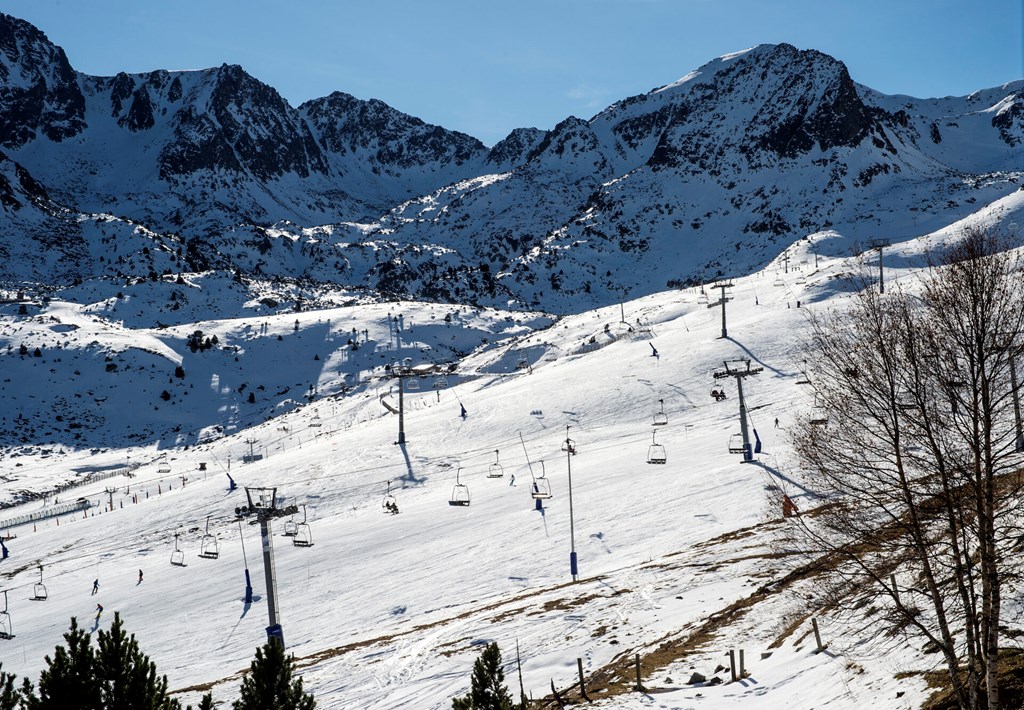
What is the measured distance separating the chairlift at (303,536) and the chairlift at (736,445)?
2592 centimetres

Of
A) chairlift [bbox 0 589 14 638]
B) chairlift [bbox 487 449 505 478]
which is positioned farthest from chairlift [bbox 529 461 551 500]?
chairlift [bbox 0 589 14 638]

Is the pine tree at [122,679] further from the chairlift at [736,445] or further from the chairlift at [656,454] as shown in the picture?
the chairlift at [736,445]

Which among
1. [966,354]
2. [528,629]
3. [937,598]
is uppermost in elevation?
[966,354]

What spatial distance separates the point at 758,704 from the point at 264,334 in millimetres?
140914

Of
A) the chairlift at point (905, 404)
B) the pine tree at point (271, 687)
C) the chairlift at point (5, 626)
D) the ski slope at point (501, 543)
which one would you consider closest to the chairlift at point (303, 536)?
the ski slope at point (501, 543)

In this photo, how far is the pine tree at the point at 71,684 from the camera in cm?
1381

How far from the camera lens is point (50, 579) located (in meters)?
49.2

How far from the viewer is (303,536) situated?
48.4 metres

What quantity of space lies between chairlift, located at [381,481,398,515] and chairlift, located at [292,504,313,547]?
16.6ft

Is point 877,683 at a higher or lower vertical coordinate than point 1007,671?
lower

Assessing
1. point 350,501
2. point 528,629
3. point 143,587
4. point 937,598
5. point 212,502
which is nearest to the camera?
point 937,598

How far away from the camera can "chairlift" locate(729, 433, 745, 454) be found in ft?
152

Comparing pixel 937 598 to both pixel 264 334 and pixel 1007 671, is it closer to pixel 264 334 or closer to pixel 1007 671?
pixel 1007 671

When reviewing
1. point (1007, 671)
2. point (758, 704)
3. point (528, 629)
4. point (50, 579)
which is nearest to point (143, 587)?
point (50, 579)
